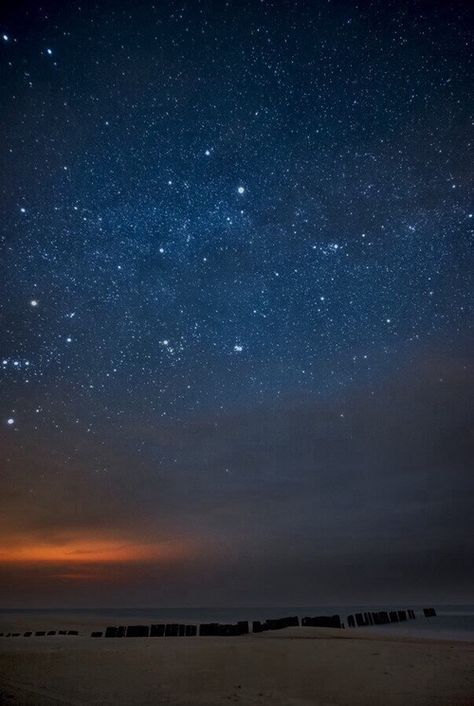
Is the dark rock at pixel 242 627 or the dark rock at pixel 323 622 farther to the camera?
the dark rock at pixel 323 622

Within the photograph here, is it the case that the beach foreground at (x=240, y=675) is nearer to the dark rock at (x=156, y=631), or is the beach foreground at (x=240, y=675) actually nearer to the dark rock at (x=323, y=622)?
the dark rock at (x=156, y=631)

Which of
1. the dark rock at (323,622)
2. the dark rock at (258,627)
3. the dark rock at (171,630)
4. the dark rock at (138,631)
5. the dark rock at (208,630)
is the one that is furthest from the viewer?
the dark rock at (323,622)

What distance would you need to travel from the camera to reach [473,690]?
30.8 feet

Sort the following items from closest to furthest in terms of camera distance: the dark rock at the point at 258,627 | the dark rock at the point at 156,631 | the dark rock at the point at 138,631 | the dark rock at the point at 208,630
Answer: the dark rock at the point at 208,630 < the dark rock at the point at 138,631 < the dark rock at the point at 156,631 < the dark rock at the point at 258,627

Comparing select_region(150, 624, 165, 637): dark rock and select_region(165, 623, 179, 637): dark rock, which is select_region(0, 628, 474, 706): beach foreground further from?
select_region(150, 624, 165, 637): dark rock

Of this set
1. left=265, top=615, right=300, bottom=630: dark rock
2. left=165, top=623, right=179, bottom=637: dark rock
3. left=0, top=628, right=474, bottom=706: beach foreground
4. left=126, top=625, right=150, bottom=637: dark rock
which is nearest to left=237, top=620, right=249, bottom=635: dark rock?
left=265, top=615, right=300, bottom=630: dark rock

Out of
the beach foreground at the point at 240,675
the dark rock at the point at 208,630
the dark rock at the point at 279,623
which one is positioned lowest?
the beach foreground at the point at 240,675

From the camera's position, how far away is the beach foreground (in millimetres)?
8406

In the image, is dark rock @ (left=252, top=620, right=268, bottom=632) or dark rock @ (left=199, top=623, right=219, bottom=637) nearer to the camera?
dark rock @ (left=199, top=623, right=219, bottom=637)

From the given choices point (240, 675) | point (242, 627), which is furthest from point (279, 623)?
point (240, 675)

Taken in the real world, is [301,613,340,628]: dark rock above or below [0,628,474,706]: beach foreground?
above

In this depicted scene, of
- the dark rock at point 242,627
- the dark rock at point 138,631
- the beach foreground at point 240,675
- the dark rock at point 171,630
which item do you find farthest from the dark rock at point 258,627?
the beach foreground at point 240,675

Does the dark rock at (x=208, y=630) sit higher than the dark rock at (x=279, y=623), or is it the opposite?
the dark rock at (x=279, y=623)

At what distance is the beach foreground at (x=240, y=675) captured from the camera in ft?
27.6
